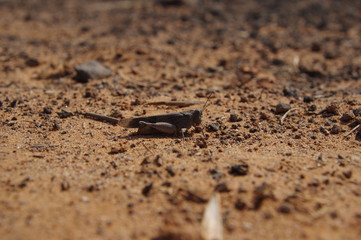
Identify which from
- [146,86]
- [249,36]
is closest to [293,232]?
[146,86]

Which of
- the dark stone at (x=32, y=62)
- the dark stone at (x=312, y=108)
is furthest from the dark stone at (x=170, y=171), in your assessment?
the dark stone at (x=32, y=62)

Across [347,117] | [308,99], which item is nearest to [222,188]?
[347,117]

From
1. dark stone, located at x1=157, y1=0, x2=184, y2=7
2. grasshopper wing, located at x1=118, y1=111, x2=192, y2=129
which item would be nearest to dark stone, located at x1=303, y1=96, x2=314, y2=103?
grasshopper wing, located at x1=118, y1=111, x2=192, y2=129

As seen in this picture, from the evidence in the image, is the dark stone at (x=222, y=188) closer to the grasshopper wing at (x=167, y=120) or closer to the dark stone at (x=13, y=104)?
the grasshopper wing at (x=167, y=120)

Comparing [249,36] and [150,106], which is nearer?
[150,106]

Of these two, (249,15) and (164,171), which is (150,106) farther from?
(249,15)
